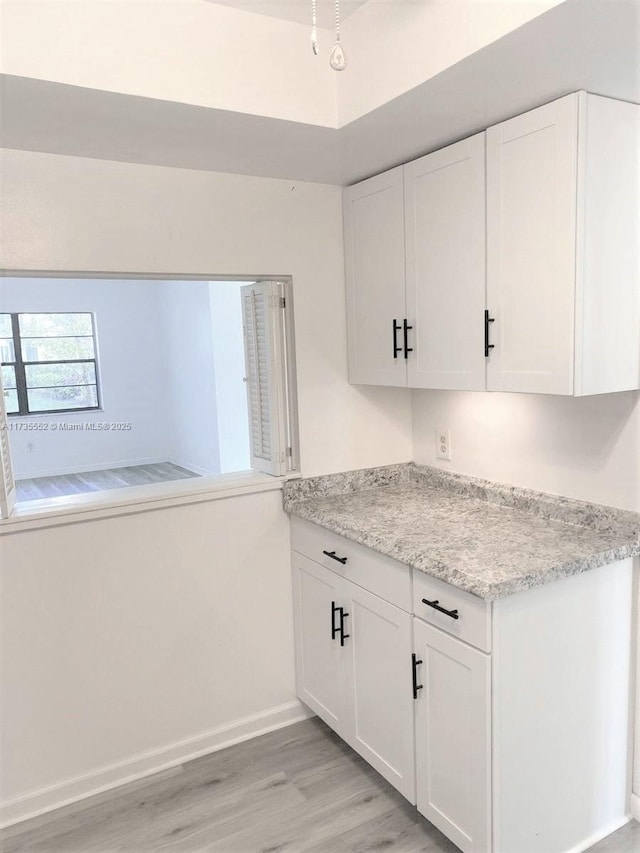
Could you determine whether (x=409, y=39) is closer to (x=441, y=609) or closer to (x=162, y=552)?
(x=441, y=609)

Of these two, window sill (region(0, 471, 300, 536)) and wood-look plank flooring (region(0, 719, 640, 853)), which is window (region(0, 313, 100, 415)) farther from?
wood-look plank flooring (region(0, 719, 640, 853))

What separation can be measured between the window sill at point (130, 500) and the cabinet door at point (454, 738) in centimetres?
93

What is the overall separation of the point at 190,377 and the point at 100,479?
5.55 ft

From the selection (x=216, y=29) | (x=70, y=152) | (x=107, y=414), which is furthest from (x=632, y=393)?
(x=107, y=414)

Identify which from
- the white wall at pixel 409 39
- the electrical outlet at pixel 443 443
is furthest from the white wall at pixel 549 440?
the white wall at pixel 409 39

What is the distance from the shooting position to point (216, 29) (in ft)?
5.70

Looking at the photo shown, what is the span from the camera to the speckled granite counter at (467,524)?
1.72m

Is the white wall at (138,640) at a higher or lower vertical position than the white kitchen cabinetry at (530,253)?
lower

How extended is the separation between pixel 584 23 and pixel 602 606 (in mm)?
1526

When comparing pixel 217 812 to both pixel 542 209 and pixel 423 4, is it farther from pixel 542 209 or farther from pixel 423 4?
pixel 423 4

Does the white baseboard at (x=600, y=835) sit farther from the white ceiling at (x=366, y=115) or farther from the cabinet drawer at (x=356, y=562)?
the white ceiling at (x=366, y=115)

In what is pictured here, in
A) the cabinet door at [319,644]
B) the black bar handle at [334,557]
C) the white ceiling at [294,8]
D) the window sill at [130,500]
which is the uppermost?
the white ceiling at [294,8]

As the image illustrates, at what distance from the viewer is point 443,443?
106 inches

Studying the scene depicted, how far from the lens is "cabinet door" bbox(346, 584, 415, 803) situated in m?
1.98
